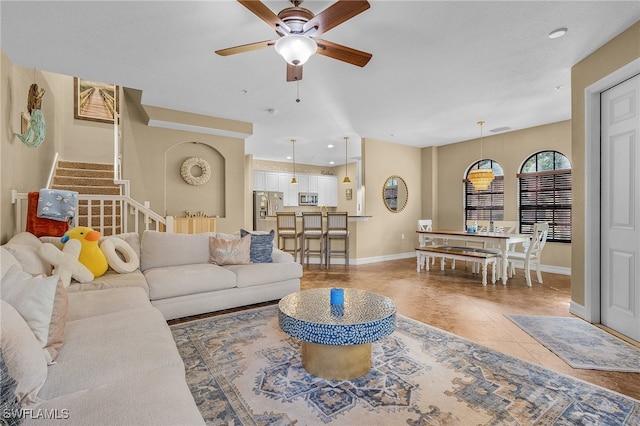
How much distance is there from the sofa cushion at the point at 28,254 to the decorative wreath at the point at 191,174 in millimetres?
2983

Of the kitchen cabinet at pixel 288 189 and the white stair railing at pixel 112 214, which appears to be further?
the kitchen cabinet at pixel 288 189

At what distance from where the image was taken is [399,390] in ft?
6.11

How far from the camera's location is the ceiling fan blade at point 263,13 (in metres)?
1.82

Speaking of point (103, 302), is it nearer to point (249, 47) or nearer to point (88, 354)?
point (88, 354)

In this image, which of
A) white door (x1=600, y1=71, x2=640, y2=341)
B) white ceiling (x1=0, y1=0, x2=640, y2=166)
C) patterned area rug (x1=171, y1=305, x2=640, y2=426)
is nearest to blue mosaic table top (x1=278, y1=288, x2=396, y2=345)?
patterned area rug (x1=171, y1=305, x2=640, y2=426)

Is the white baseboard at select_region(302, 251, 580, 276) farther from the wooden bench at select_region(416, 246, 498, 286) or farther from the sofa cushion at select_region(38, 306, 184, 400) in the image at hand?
the sofa cushion at select_region(38, 306, 184, 400)

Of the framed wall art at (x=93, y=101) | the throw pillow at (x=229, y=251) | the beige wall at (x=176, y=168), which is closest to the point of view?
the throw pillow at (x=229, y=251)

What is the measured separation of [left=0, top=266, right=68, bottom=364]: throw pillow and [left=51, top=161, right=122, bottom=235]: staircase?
3.83 metres

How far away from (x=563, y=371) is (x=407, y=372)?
1.10 m

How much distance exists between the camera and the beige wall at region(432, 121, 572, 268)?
551 centimetres

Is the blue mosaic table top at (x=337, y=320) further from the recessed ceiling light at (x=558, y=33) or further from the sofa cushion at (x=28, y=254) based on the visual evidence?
the recessed ceiling light at (x=558, y=33)

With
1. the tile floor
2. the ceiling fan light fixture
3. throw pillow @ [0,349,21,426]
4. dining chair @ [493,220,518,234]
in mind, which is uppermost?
the ceiling fan light fixture

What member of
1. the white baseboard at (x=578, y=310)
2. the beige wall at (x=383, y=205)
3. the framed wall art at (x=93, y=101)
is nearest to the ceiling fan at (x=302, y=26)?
the white baseboard at (x=578, y=310)

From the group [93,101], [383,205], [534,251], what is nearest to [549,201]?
[534,251]
